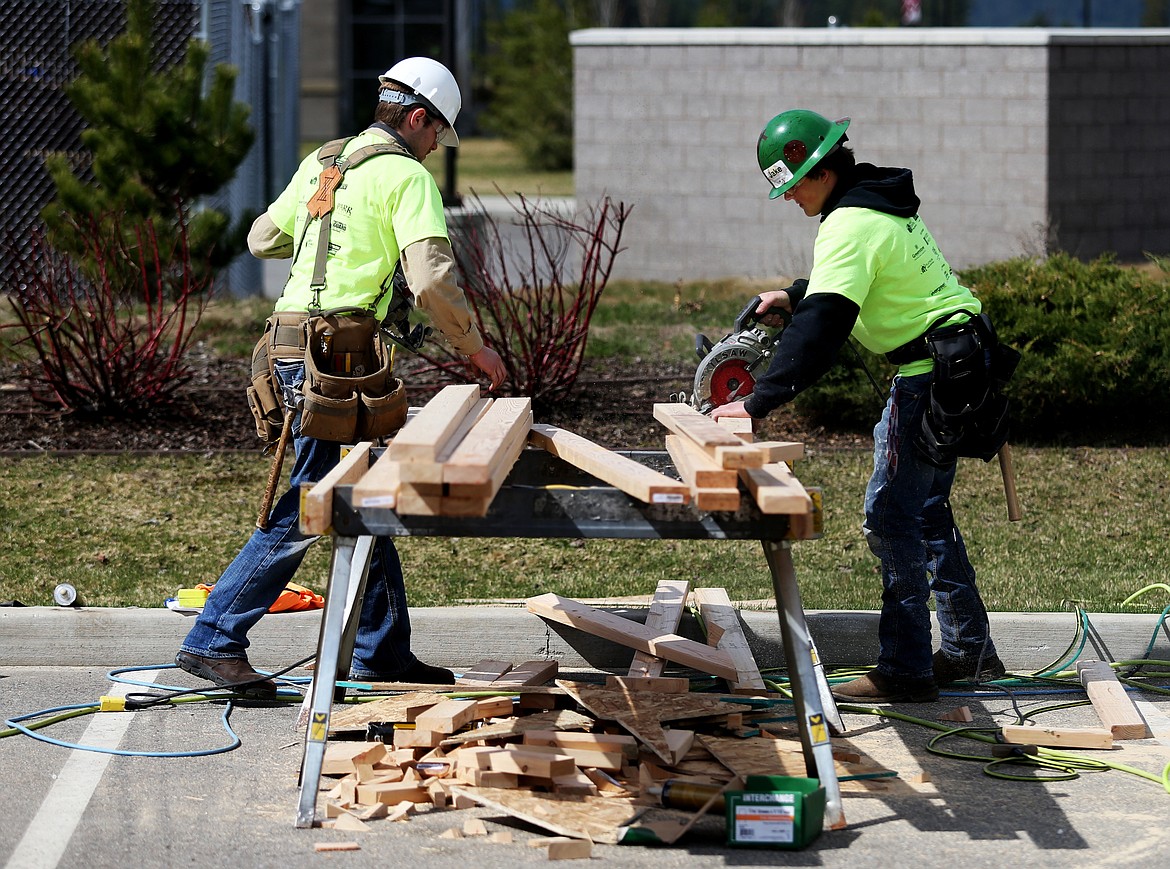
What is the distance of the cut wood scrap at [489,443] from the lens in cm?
403

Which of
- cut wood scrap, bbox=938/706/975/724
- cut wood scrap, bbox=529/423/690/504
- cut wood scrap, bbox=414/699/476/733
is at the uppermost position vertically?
cut wood scrap, bbox=529/423/690/504

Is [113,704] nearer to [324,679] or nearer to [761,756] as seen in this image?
[324,679]

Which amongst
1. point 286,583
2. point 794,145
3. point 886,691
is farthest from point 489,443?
point 886,691

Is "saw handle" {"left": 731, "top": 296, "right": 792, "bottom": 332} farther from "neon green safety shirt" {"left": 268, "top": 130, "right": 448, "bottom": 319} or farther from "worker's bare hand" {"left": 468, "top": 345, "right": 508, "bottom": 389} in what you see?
"neon green safety shirt" {"left": 268, "top": 130, "right": 448, "bottom": 319}

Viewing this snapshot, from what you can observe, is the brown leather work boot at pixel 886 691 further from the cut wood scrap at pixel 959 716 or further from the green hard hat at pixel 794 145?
the green hard hat at pixel 794 145

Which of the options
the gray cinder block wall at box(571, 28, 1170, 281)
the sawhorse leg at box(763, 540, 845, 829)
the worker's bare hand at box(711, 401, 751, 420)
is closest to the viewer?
the sawhorse leg at box(763, 540, 845, 829)

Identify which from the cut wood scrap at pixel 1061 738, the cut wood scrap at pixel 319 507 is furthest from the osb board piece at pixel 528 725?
the cut wood scrap at pixel 1061 738

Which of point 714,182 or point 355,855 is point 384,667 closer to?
point 355,855

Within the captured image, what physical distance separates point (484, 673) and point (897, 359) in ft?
6.24

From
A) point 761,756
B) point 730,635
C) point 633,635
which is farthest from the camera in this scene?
point 730,635

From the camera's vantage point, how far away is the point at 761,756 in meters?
4.86

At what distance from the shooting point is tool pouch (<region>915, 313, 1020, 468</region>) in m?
5.33

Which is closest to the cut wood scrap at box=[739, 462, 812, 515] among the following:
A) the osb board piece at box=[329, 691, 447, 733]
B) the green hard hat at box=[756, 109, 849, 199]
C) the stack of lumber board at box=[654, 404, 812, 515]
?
the stack of lumber board at box=[654, 404, 812, 515]

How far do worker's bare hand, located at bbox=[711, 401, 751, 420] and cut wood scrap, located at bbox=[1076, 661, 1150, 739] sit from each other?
5.38 feet
